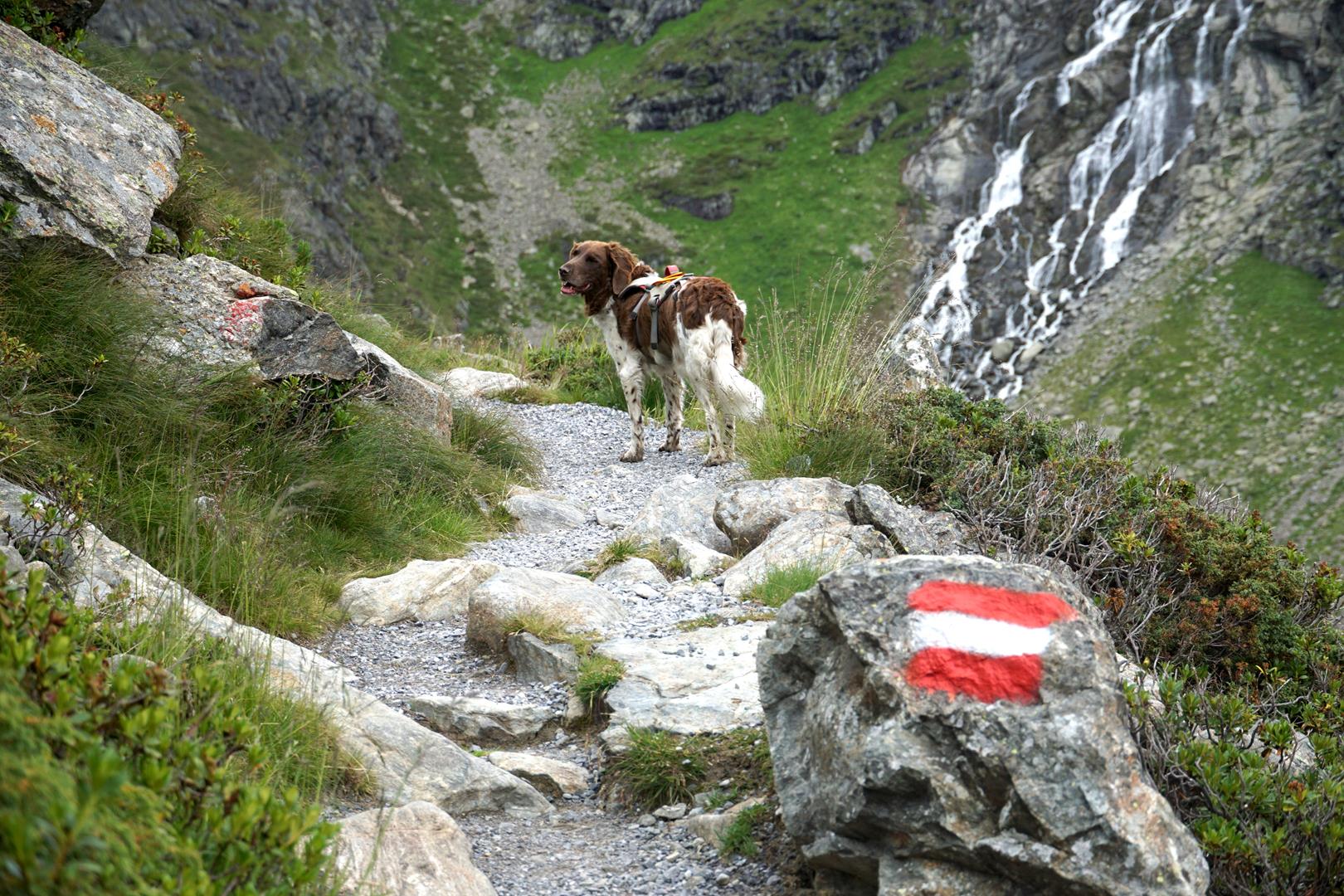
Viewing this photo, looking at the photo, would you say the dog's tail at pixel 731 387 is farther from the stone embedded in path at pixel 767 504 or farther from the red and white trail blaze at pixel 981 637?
the red and white trail blaze at pixel 981 637

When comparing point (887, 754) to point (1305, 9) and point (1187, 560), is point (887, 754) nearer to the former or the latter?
point (1187, 560)

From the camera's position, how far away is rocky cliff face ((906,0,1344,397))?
42375 millimetres

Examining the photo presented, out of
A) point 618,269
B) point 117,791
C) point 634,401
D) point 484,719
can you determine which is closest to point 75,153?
point 484,719

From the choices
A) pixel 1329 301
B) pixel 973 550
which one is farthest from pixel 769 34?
pixel 973 550

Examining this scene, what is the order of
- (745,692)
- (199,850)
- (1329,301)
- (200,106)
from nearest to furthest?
(199,850), (745,692), (1329,301), (200,106)

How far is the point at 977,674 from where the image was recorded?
8.69 ft

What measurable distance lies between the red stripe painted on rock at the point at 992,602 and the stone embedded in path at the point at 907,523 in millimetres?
2690

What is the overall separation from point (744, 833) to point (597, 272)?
24.6 feet

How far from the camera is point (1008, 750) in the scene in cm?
252

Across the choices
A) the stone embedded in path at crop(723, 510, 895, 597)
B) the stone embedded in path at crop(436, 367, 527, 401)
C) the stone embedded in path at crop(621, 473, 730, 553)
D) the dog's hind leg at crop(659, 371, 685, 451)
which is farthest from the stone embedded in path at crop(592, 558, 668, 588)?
the stone embedded in path at crop(436, 367, 527, 401)

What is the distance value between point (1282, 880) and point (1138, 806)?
766 mm

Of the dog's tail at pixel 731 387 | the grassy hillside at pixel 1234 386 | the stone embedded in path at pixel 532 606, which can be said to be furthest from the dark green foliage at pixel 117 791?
the grassy hillside at pixel 1234 386

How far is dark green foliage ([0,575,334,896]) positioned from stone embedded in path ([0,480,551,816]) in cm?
115

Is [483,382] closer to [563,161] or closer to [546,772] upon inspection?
[546,772]
